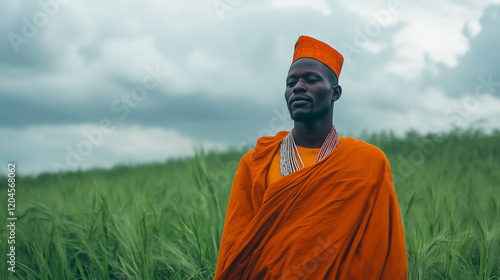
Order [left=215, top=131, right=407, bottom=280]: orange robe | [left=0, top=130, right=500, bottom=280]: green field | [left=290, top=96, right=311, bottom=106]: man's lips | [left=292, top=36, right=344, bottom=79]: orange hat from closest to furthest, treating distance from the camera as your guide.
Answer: [left=215, top=131, right=407, bottom=280]: orange robe → [left=290, top=96, right=311, bottom=106]: man's lips → [left=292, top=36, right=344, bottom=79]: orange hat → [left=0, top=130, right=500, bottom=280]: green field

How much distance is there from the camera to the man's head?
2.15 metres

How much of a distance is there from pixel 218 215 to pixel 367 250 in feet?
6.12

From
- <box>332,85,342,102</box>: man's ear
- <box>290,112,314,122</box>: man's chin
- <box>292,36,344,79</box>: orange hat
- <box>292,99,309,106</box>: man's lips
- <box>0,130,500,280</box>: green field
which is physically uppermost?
<box>292,36,344,79</box>: orange hat

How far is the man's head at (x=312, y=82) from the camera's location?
2154 mm

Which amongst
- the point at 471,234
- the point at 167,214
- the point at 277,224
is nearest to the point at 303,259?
the point at 277,224

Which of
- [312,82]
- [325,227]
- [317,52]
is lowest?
[325,227]

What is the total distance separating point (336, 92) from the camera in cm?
236

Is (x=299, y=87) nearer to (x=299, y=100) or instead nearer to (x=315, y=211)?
(x=299, y=100)

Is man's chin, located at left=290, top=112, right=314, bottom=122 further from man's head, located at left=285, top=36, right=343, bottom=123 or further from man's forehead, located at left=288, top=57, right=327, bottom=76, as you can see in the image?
man's forehead, located at left=288, top=57, right=327, bottom=76

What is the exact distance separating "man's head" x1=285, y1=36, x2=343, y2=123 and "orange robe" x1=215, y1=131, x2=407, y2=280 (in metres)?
0.26

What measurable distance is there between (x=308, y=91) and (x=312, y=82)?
8cm

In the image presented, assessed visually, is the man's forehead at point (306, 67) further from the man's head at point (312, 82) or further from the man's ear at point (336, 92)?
the man's ear at point (336, 92)

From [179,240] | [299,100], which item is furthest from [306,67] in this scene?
[179,240]

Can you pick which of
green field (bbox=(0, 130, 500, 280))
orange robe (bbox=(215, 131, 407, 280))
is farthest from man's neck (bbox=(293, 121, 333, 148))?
green field (bbox=(0, 130, 500, 280))
